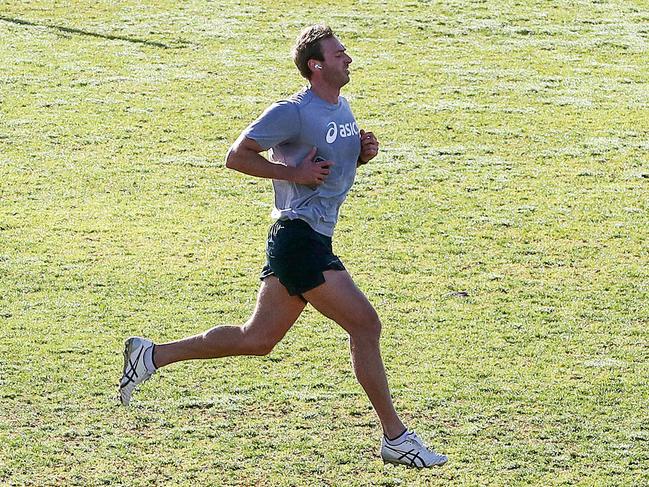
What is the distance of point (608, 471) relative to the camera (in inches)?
280

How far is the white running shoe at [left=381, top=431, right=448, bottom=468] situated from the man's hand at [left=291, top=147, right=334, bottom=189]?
1.41 metres

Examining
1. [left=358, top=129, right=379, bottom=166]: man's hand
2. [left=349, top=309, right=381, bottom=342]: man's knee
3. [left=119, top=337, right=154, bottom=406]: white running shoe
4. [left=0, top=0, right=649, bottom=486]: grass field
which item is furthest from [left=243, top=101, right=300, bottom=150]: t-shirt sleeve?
[left=0, top=0, right=649, bottom=486]: grass field

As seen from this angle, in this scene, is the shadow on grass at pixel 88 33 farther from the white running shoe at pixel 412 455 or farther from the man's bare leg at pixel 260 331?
the white running shoe at pixel 412 455

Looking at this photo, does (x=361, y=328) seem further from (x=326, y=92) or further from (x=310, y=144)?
(x=326, y=92)

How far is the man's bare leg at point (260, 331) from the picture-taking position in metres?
6.92

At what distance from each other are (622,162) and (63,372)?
302 inches

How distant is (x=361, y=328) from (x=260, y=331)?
24.0 inches

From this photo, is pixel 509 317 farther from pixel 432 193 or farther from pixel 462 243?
pixel 432 193

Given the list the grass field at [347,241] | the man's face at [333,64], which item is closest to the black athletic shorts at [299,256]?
the man's face at [333,64]

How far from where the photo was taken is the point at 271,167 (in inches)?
263

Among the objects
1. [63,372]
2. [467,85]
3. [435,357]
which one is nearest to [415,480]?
[435,357]

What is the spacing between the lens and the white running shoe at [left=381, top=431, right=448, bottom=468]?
665 cm

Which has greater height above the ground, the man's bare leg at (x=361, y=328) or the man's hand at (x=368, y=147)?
the man's hand at (x=368, y=147)

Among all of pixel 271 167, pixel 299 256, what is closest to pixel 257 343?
pixel 299 256
